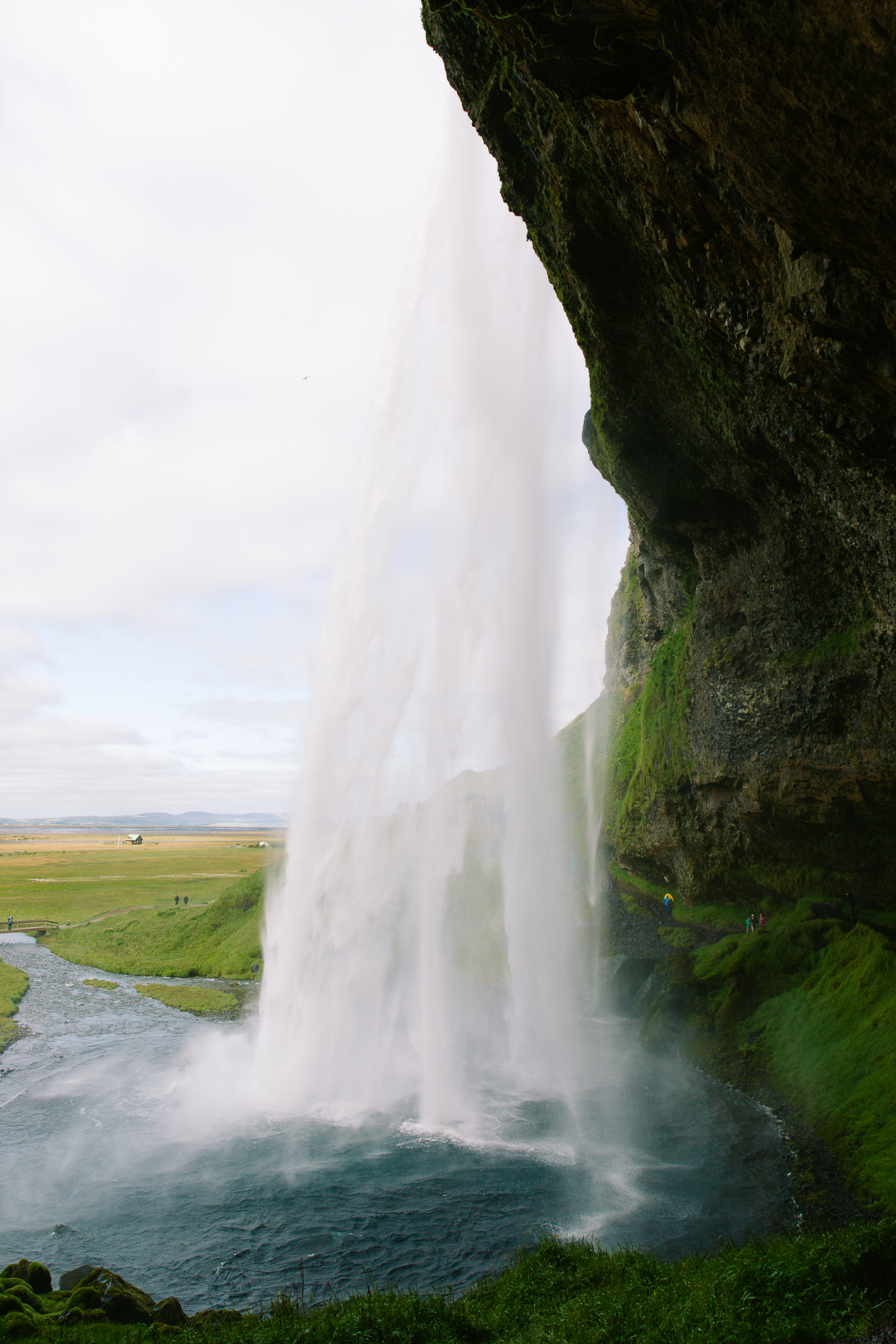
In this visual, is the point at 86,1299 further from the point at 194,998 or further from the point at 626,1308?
the point at 194,998

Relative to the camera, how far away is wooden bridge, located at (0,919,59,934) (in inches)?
2206

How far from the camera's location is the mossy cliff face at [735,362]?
25.4 feet

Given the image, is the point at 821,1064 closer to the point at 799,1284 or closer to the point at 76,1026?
A: the point at 799,1284

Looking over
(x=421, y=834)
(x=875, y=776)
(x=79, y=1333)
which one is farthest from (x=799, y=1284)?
(x=421, y=834)

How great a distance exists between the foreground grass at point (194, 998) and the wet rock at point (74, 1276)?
69.9 ft

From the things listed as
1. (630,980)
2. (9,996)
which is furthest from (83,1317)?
(9,996)

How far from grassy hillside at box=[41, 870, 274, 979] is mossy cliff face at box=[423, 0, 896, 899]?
2531 cm

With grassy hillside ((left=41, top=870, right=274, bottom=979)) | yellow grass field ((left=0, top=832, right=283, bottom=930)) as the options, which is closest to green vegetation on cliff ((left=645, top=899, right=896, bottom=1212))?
grassy hillside ((left=41, top=870, right=274, bottom=979))

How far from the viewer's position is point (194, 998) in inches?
1404

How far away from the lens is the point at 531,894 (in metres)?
30.4

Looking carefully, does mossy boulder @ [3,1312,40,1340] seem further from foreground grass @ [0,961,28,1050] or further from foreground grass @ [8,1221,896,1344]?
foreground grass @ [0,961,28,1050]

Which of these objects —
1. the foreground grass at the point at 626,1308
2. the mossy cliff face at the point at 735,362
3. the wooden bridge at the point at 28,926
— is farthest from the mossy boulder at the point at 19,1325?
the wooden bridge at the point at 28,926

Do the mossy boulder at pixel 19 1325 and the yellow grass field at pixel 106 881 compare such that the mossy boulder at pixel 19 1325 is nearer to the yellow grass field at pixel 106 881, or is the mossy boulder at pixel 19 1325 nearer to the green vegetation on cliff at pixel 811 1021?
the green vegetation on cliff at pixel 811 1021

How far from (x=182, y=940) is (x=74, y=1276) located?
3674 cm
